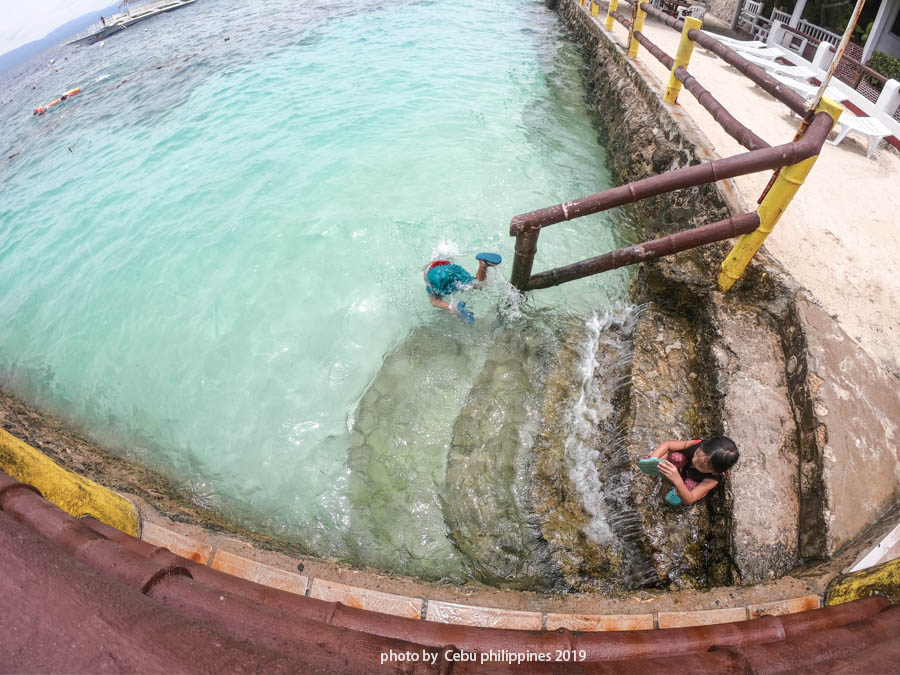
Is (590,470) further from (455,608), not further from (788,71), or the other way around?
(788,71)

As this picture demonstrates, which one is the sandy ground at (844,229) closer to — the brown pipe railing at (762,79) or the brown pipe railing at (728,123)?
the brown pipe railing at (728,123)

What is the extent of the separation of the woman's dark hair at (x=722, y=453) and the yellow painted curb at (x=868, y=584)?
69 centimetres

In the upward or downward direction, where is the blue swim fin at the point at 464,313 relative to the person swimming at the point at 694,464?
downward

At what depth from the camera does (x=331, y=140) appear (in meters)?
8.91

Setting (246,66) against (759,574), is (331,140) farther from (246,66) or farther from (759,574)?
(759,574)

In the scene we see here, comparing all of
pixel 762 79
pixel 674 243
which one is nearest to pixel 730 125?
pixel 762 79

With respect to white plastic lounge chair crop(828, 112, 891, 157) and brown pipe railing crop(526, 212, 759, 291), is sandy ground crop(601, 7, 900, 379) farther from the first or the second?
brown pipe railing crop(526, 212, 759, 291)

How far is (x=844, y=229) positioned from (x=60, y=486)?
676cm

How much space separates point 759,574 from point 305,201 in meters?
7.81

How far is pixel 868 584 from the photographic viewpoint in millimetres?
1796

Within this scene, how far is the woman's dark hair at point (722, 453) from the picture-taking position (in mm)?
2479

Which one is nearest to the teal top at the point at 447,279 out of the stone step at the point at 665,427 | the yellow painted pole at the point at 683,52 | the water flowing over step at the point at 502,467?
the water flowing over step at the point at 502,467

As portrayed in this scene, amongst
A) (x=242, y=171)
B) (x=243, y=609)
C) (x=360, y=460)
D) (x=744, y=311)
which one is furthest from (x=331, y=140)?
(x=243, y=609)

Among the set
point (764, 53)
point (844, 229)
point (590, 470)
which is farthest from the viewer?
point (764, 53)
